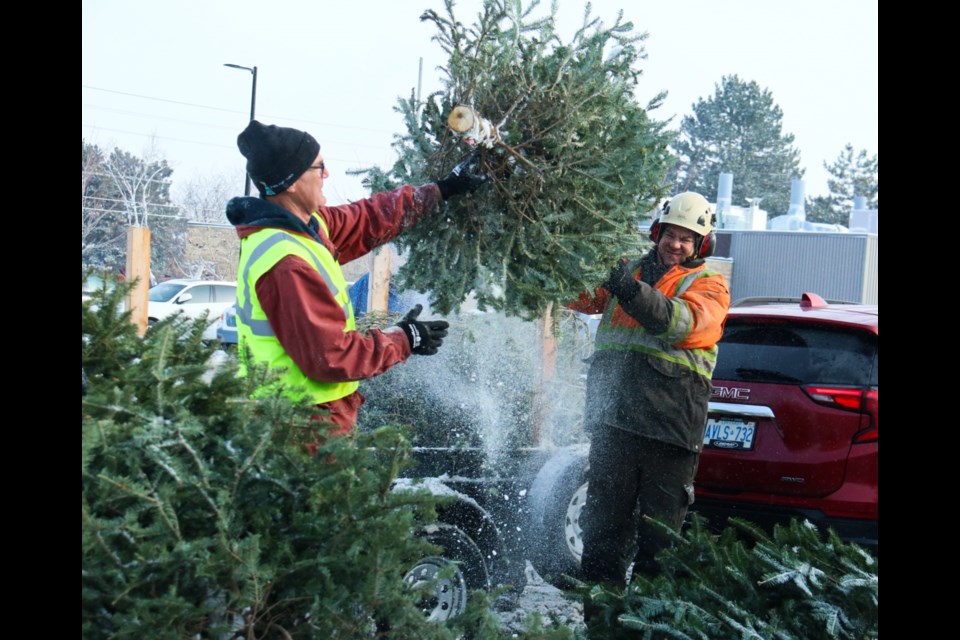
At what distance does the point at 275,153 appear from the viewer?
3090mm

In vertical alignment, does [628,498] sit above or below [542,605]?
above

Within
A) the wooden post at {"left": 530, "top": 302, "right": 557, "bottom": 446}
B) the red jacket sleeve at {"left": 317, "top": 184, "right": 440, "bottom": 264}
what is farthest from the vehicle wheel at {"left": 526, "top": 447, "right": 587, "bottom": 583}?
the red jacket sleeve at {"left": 317, "top": 184, "right": 440, "bottom": 264}

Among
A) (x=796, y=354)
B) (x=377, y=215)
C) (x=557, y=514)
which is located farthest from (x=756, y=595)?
(x=796, y=354)

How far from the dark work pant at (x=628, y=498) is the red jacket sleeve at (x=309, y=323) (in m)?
1.74

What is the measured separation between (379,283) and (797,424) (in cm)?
334

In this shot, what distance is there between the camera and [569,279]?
3.78 m

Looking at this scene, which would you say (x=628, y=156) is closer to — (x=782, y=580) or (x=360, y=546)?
(x=782, y=580)

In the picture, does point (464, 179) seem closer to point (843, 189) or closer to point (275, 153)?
point (275, 153)

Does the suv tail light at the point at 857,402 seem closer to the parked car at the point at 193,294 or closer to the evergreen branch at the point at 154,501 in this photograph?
the evergreen branch at the point at 154,501

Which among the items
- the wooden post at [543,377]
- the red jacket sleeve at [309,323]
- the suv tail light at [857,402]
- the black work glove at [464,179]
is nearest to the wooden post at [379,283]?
the wooden post at [543,377]

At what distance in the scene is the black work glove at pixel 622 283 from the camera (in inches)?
154

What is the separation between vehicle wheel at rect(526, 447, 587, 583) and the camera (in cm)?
496
